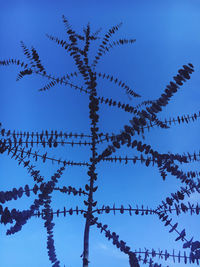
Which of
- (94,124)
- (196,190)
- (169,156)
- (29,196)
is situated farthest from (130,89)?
(29,196)

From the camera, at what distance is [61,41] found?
7.82 feet

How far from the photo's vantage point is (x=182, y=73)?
4.98 feet

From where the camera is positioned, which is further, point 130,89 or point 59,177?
point 130,89

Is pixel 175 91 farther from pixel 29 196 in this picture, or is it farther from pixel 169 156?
pixel 29 196

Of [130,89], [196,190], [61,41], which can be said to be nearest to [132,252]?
[196,190]

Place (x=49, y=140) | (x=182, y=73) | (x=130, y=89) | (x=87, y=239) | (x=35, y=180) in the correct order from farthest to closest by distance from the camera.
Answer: (x=130, y=89), (x=35, y=180), (x=49, y=140), (x=87, y=239), (x=182, y=73)

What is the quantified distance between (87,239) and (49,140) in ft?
1.93

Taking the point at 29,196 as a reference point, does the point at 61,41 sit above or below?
above

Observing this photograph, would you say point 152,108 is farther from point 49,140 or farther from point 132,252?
point 132,252

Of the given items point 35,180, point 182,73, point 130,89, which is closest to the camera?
point 182,73

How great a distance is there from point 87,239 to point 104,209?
0.19 meters

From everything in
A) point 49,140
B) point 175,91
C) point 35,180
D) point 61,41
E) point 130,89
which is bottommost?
point 35,180

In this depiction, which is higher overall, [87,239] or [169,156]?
[169,156]

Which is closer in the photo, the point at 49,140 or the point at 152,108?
the point at 152,108
